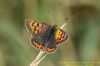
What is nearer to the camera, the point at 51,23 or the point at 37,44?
the point at 37,44

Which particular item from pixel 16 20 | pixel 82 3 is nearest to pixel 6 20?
pixel 16 20

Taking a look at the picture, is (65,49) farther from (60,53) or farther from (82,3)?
(82,3)

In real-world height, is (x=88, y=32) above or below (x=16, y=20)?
below

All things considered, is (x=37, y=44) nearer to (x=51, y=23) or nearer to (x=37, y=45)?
(x=37, y=45)

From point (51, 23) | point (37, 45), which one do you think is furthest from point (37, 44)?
point (51, 23)

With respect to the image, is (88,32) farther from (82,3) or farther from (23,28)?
(23,28)
